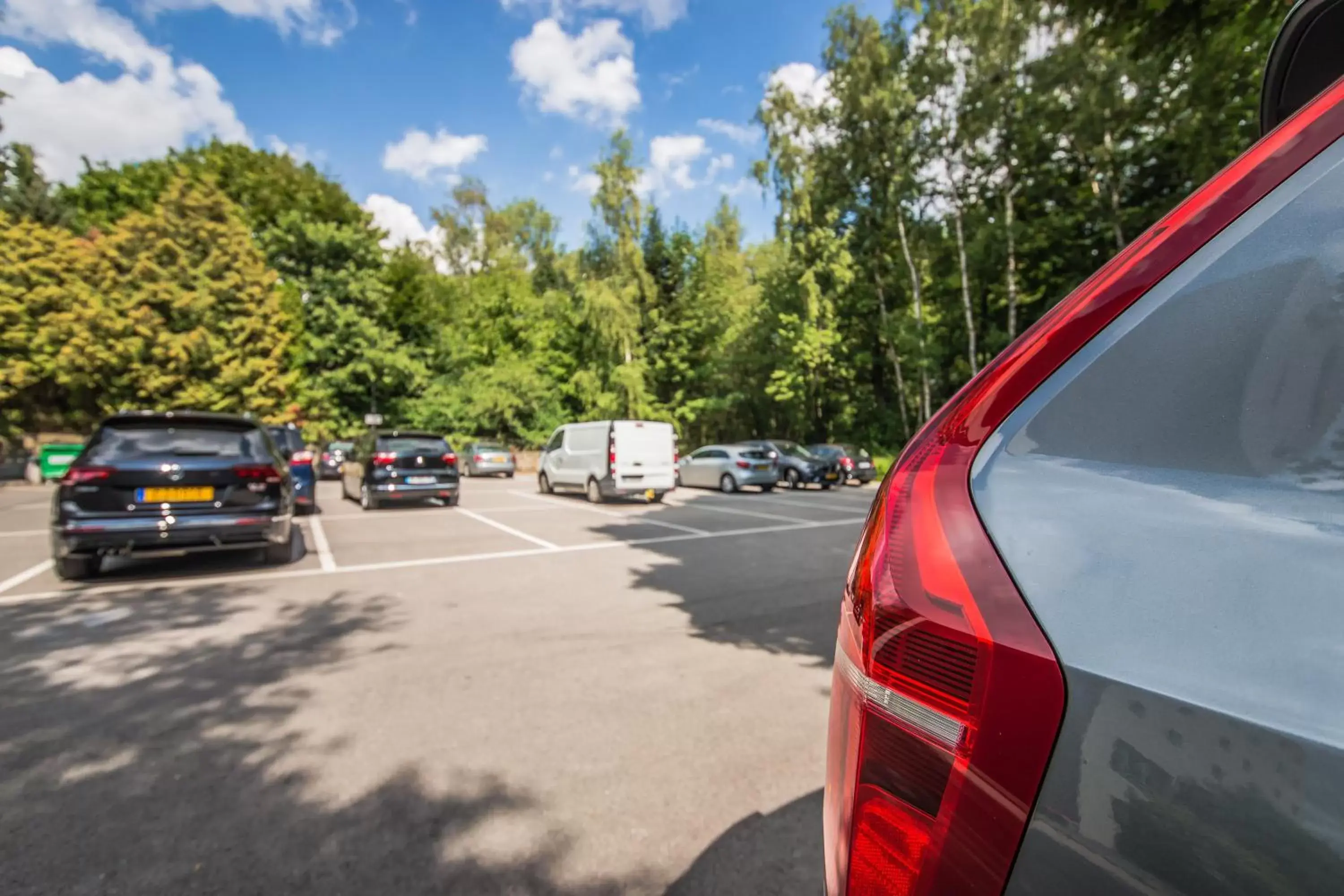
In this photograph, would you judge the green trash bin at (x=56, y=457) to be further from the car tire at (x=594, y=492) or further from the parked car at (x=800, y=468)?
the parked car at (x=800, y=468)

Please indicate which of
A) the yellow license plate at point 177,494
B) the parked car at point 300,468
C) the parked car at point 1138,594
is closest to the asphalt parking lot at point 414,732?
the yellow license plate at point 177,494

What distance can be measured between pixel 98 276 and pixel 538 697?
3655 centimetres

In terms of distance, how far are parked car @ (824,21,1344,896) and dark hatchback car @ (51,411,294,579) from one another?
24.9 ft

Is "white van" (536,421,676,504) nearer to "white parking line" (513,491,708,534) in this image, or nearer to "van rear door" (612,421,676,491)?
"van rear door" (612,421,676,491)

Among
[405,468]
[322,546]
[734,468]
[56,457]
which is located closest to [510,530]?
[322,546]

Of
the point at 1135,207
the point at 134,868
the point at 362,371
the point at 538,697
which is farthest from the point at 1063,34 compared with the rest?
the point at 362,371

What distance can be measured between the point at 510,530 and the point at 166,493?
16.9ft

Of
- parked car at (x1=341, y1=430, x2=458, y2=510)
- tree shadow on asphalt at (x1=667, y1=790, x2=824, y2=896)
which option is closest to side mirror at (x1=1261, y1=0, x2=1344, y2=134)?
tree shadow on asphalt at (x1=667, y1=790, x2=824, y2=896)

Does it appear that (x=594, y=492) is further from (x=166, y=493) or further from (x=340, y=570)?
(x=166, y=493)

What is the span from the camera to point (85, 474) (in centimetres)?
645

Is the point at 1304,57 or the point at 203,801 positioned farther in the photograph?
the point at 203,801

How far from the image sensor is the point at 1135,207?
68.3ft

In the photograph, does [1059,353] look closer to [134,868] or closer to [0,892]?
[134,868]

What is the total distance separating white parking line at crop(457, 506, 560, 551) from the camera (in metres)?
9.59
